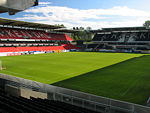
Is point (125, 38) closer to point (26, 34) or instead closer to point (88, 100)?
point (26, 34)

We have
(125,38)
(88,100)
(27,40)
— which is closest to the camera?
(88,100)

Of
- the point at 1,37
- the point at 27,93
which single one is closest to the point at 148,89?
the point at 27,93

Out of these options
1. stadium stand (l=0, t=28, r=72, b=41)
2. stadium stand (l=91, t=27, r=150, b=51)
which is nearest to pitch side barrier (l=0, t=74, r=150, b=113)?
stadium stand (l=0, t=28, r=72, b=41)

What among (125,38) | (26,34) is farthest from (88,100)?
(125,38)

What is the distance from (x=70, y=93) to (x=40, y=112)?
4.27 m

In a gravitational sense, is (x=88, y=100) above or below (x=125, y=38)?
below

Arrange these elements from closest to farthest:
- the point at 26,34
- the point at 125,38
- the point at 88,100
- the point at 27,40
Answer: the point at 88,100 → the point at 27,40 → the point at 26,34 → the point at 125,38

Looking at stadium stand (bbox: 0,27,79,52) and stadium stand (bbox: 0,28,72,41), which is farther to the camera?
stadium stand (bbox: 0,28,72,41)

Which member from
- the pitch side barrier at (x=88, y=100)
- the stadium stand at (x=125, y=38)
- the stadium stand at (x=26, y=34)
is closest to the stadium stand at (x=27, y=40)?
the stadium stand at (x=26, y=34)

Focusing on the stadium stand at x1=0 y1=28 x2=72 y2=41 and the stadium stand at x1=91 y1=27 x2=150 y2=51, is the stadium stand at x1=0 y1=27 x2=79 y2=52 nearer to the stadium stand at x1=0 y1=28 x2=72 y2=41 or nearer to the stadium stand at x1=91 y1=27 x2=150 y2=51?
the stadium stand at x1=0 y1=28 x2=72 y2=41

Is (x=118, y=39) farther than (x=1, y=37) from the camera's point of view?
Yes

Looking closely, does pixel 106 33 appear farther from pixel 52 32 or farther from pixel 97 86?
pixel 97 86

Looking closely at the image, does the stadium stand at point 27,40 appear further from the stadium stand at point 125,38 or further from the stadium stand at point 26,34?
the stadium stand at point 125,38

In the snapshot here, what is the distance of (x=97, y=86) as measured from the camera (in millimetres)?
16359
